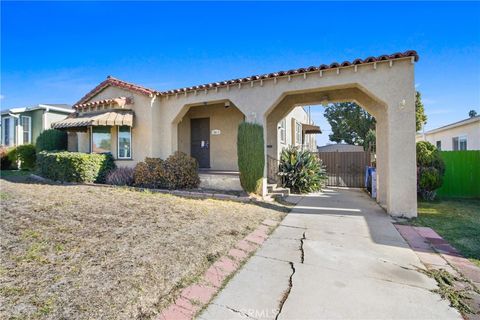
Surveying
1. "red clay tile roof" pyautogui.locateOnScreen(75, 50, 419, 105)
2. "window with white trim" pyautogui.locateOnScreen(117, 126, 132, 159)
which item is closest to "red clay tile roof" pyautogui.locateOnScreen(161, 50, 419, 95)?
"red clay tile roof" pyautogui.locateOnScreen(75, 50, 419, 105)

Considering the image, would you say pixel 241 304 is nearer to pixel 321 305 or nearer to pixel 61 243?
pixel 321 305

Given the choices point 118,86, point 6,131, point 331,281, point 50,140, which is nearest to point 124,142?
point 118,86

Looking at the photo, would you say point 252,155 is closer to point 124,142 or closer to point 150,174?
point 150,174

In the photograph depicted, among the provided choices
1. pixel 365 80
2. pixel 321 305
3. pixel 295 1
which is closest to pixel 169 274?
pixel 321 305

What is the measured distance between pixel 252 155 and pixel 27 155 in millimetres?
15889

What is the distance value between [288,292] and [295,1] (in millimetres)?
9623

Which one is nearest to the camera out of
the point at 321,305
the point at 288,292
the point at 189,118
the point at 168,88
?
the point at 321,305

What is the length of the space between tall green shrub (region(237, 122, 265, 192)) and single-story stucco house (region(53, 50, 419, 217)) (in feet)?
1.40

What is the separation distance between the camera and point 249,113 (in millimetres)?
9625

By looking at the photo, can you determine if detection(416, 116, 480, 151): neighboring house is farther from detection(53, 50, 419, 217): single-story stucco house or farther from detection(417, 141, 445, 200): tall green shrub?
detection(53, 50, 419, 217): single-story stucco house

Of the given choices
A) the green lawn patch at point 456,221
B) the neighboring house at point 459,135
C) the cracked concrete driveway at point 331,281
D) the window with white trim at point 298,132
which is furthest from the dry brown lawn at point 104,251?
the neighboring house at point 459,135

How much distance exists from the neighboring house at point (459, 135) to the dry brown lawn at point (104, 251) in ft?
47.0

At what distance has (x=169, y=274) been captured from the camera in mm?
3428

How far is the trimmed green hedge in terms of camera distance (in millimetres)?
11211
